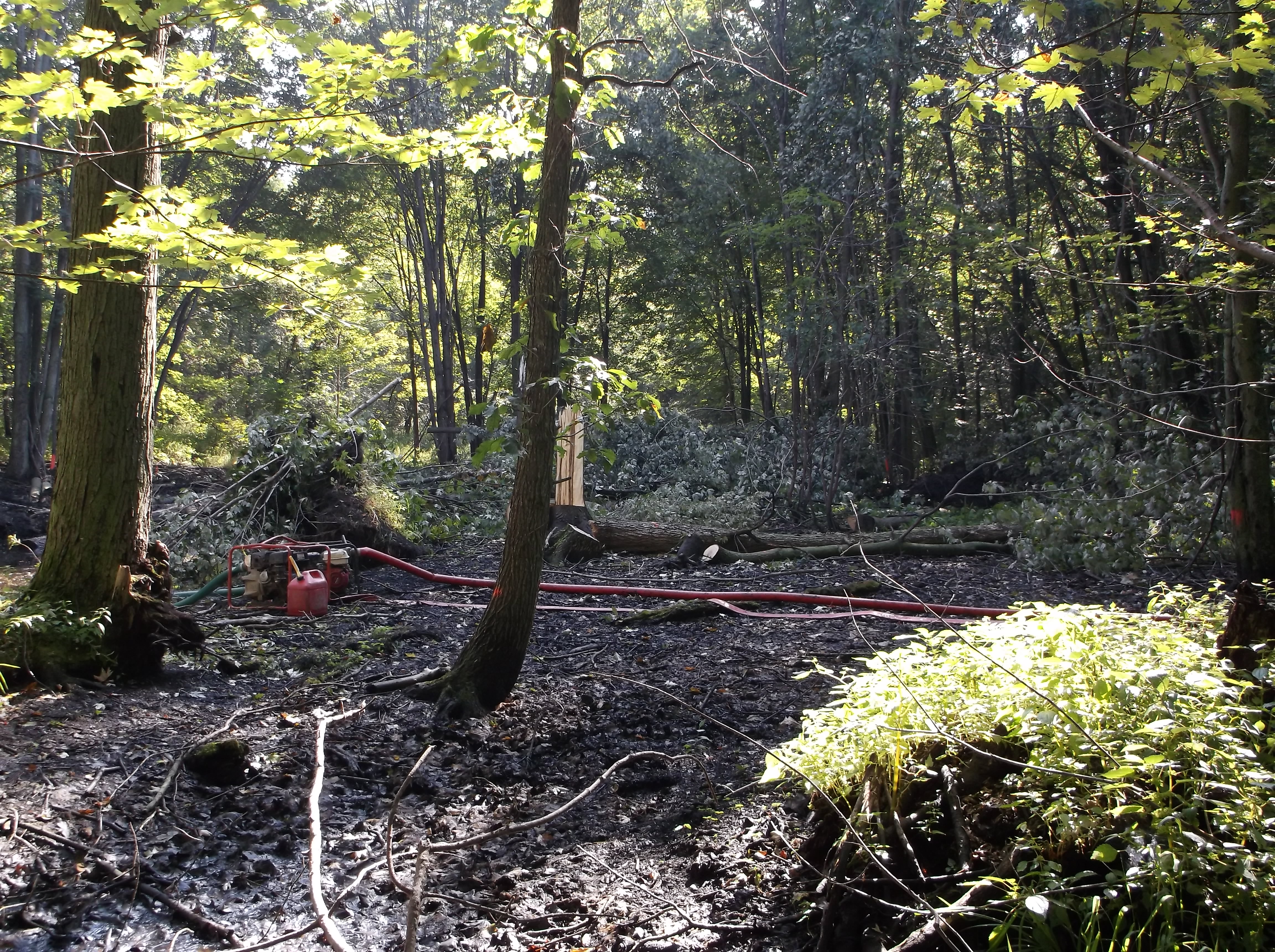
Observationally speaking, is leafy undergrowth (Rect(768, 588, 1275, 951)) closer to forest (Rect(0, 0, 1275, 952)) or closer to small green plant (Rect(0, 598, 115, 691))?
forest (Rect(0, 0, 1275, 952))

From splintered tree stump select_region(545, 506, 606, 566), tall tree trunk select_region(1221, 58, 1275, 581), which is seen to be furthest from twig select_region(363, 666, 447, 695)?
tall tree trunk select_region(1221, 58, 1275, 581)

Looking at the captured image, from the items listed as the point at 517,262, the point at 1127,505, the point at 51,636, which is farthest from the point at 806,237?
the point at 51,636

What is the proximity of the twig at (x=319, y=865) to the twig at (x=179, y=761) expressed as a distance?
556 mm

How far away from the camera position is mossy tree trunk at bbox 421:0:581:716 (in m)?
4.00

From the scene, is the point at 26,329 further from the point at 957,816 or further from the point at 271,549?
the point at 957,816

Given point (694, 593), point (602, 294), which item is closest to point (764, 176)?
point (602, 294)

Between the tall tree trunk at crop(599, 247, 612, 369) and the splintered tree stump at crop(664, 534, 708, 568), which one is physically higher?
the tall tree trunk at crop(599, 247, 612, 369)

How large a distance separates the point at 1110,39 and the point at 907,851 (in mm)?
9303

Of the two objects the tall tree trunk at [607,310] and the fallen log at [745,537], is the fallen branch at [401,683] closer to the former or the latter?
the fallen log at [745,537]

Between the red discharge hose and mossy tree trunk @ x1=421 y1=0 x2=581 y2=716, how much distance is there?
2.40 metres

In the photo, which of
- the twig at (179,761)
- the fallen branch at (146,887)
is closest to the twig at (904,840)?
the fallen branch at (146,887)

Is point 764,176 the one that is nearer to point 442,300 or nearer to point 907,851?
point 442,300

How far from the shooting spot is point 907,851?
2297 millimetres

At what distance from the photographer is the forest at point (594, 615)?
2.36 m
